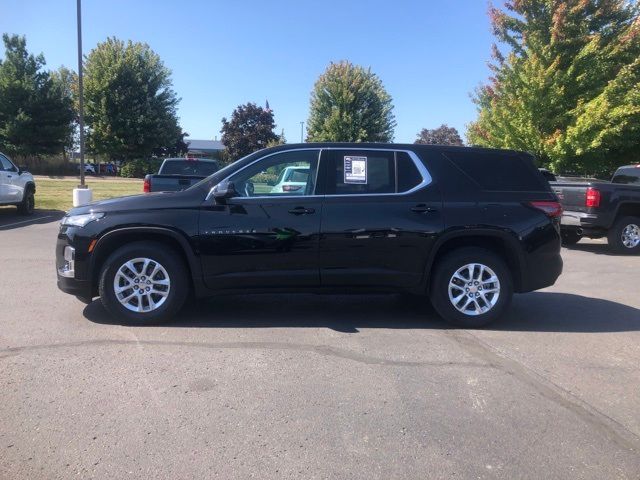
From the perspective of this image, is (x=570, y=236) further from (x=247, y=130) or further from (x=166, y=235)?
(x=247, y=130)

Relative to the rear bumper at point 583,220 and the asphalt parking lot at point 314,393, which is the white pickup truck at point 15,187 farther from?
the rear bumper at point 583,220

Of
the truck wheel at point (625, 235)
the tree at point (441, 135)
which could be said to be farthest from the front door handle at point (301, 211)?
the tree at point (441, 135)

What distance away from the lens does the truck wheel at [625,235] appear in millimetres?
11156

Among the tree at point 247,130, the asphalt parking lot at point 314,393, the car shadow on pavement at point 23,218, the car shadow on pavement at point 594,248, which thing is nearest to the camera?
the asphalt parking lot at point 314,393

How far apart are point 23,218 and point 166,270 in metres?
11.5

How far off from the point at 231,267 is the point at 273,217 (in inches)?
25.2

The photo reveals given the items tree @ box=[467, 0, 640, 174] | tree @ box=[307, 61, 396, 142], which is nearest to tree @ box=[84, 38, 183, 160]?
tree @ box=[307, 61, 396, 142]

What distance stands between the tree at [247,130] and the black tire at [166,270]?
56.6 metres

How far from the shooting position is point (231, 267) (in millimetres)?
5340

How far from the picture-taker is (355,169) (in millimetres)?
5559

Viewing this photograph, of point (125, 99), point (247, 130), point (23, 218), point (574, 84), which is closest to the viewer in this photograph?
point (23, 218)

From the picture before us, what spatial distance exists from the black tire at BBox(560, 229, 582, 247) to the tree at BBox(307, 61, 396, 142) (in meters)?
26.1

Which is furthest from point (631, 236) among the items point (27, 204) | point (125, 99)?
point (125, 99)

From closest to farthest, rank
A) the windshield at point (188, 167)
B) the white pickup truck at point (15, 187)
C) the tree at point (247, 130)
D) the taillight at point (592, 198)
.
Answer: the taillight at point (592, 198) → the windshield at point (188, 167) → the white pickup truck at point (15, 187) → the tree at point (247, 130)
